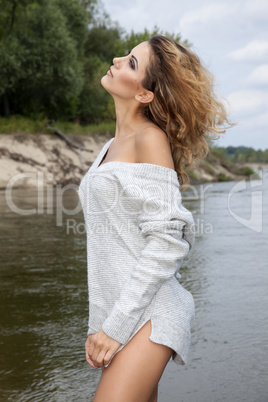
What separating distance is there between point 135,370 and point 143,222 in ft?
1.48

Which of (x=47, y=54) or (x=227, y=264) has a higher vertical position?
(x=47, y=54)

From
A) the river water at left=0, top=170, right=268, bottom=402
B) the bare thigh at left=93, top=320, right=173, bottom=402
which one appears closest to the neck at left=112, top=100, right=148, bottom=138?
the bare thigh at left=93, top=320, right=173, bottom=402

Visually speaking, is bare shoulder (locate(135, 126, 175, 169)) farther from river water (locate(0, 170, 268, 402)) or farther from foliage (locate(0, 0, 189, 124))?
foliage (locate(0, 0, 189, 124))

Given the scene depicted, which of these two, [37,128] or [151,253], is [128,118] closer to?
[151,253]

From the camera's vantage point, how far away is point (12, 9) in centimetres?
2511

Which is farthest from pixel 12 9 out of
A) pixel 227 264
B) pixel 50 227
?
pixel 227 264

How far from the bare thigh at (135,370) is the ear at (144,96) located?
768 millimetres

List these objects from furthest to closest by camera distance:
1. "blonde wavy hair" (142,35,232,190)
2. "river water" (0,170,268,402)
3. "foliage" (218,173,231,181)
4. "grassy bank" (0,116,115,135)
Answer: "foliage" (218,173,231,181)
"grassy bank" (0,116,115,135)
"river water" (0,170,268,402)
"blonde wavy hair" (142,35,232,190)

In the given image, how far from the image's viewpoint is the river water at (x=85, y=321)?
2.59 metres

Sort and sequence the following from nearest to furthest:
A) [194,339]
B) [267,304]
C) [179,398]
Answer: [179,398]
[194,339]
[267,304]

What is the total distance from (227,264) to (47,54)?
21.0m

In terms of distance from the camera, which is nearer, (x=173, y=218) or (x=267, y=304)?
(x=173, y=218)

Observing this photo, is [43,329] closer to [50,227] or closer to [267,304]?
[267,304]

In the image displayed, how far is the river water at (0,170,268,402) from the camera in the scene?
2590mm
